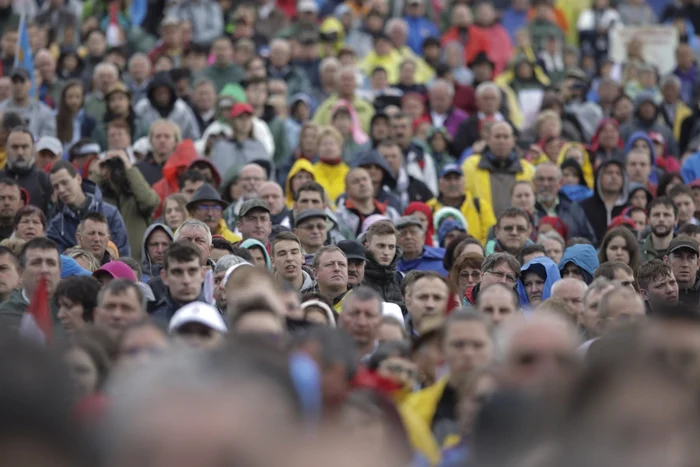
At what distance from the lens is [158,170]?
17125 millimetres

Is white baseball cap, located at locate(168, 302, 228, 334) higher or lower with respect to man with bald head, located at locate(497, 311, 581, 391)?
higher

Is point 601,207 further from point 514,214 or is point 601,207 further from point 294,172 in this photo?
point 294,172

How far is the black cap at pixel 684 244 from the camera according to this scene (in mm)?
14047

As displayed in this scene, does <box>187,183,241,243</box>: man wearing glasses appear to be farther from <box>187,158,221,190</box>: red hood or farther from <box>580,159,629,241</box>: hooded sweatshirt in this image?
<box>580,159,629,241</box>: hooded sweatshirt

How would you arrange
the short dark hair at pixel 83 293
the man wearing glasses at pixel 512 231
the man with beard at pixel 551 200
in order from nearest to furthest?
the short dark hair at pixel 83 293
the man wearing glasses at pixel 512 231
the man with beard at pixel 551 200

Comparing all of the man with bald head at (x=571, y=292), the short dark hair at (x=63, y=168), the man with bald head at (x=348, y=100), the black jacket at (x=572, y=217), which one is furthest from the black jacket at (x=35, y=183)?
the man with bald head at (x=571, y=292)

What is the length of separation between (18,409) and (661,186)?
1292 cm

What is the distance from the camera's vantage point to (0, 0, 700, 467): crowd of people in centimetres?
596

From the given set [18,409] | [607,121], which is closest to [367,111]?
[607,121]

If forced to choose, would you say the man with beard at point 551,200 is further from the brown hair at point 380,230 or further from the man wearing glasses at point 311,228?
the brown hair at point 380,230

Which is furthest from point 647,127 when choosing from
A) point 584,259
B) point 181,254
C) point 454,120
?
point 181,254

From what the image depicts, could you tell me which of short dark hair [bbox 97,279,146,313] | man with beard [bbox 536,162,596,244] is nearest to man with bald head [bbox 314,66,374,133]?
man with beard [bbox 536,162,596,244]

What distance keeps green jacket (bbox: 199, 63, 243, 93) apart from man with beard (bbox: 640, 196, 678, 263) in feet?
24.2

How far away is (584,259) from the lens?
45.2 ft
